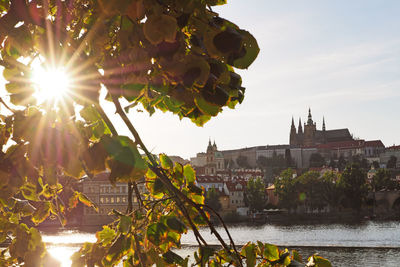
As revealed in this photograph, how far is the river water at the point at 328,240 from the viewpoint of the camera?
21.7 m

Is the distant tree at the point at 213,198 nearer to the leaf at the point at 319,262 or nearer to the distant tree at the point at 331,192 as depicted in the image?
the distant tree at the point at 331,192

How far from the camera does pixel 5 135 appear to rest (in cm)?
89

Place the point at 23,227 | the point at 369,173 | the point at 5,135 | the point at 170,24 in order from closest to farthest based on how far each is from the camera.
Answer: the point at 170,24 < the point at 5,135 < the point at 23,227 < the point at 369,173

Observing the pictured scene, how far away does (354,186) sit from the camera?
4584cm

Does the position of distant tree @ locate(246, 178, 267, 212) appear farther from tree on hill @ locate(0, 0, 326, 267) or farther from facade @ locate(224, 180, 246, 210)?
tree on hill @ locate(0, 0, 326, 267)

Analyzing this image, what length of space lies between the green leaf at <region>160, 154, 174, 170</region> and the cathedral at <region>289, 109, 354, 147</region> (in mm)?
92556

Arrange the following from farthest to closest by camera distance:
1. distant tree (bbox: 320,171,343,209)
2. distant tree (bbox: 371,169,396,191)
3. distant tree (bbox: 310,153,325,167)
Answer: distant tree (bbox: 310,153,325,167) < distant tree (bbox: 371,169,396,191) < distant tree (bbox: 320,171,343,209)

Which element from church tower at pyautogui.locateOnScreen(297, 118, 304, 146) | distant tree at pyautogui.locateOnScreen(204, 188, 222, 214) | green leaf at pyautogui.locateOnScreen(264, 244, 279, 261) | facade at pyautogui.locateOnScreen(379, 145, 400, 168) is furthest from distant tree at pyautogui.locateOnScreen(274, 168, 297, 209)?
church tower at pyautogui.locateOnScreen(297, 118, 304, 146)

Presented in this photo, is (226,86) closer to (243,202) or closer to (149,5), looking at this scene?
(149,5)

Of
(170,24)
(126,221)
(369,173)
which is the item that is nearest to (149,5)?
(170,24)

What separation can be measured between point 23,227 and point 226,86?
1.69ft

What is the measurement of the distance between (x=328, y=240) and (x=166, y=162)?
29202 millimetres

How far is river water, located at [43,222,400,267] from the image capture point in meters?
21.7

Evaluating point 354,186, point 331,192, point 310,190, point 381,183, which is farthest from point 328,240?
point 381,183
